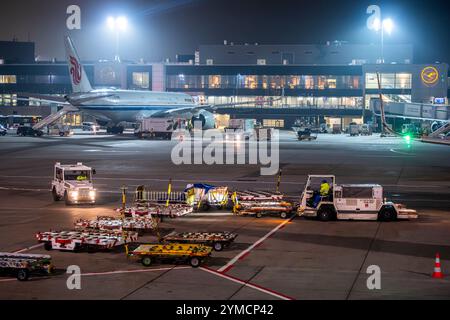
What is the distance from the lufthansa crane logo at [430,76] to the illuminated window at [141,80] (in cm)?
5788

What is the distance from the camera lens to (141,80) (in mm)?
149750

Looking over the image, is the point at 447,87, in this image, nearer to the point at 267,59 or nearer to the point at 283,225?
the point at 267,59

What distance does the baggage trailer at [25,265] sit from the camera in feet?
69.8

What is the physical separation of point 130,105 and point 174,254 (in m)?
86.3

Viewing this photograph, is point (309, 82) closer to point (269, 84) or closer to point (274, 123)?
point (269, 84)

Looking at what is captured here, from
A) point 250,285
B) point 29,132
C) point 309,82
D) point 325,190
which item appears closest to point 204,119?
point 29,132

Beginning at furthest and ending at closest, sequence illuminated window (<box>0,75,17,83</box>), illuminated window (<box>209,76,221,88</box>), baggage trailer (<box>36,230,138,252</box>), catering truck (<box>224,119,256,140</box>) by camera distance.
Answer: illuminated window (<box>0,75,17,83</box>), illuminated window (<box>209,76,221,88</box>), catering truck (<box>224,119,256,140</box>), baggage trailer (<box>36,230,138,252</box>)

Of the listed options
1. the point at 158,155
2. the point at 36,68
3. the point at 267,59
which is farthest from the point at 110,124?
the point at 267,59

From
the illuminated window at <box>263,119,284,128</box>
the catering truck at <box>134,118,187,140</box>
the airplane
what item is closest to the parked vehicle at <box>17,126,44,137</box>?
the airplane

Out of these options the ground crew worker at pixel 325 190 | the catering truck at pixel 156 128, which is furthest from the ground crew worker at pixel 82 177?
the catering truck at pixel 156 128

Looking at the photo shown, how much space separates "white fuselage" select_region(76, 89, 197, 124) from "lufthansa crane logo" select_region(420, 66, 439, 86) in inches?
2002

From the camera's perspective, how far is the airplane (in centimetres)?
9981

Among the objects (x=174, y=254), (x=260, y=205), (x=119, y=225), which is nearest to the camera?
(x=174, y=254)

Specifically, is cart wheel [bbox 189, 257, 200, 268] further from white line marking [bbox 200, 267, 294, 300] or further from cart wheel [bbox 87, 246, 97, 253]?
cart wheel [bbox 87, 246, 97, 253]
